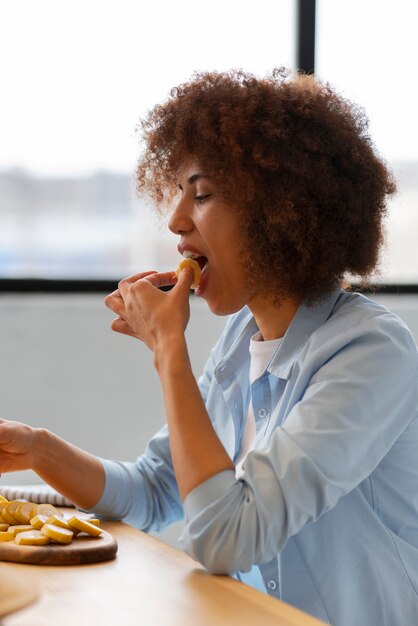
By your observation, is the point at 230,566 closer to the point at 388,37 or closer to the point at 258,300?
the point at 258,300

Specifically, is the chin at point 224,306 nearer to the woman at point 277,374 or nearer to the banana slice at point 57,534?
the woman at point 277,374

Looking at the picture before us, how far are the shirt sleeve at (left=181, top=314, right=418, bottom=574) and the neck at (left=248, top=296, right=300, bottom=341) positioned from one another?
21cm

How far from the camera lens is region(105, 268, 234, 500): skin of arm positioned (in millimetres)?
1202

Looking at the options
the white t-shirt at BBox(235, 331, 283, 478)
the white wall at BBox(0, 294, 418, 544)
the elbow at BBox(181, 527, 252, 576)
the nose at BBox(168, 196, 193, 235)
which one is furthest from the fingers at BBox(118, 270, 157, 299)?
the white wall at BBox(0, 294, 418, 544)

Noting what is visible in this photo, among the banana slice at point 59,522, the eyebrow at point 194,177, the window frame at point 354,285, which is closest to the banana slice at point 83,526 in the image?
the banana slice at point 59,522

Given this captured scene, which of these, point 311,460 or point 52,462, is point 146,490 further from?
point 311,460

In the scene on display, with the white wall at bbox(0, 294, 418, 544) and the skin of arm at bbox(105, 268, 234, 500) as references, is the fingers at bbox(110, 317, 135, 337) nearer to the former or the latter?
the skin of arm at bbox(105, 268, 234, 500)

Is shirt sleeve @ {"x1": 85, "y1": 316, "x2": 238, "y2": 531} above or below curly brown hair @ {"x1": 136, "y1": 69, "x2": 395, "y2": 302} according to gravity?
below

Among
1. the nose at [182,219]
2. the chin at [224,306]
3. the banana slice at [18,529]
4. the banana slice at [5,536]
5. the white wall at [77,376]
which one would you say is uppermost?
the nose at [182,219]

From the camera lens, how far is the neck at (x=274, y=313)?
1.49m

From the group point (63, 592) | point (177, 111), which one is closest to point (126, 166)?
point (177, 111)

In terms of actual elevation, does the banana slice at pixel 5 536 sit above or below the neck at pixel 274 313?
below

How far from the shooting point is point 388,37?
2951 millimetres

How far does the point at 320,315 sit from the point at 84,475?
0.44 m
